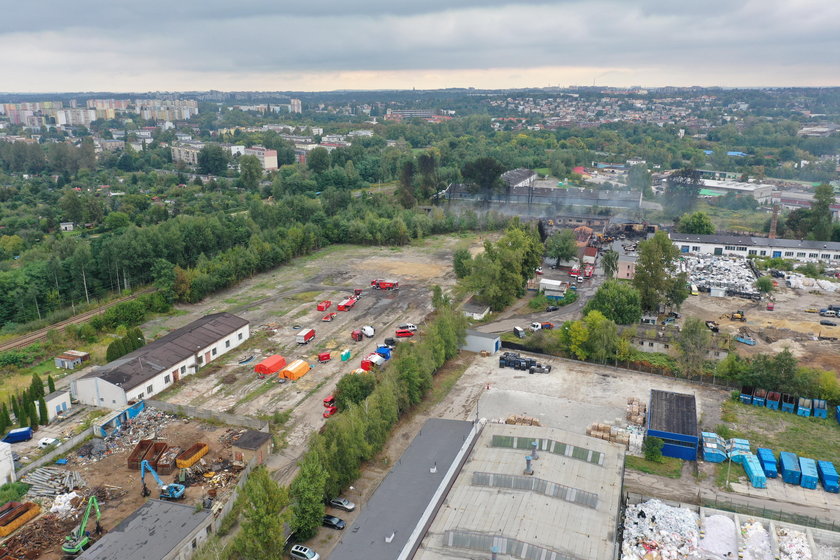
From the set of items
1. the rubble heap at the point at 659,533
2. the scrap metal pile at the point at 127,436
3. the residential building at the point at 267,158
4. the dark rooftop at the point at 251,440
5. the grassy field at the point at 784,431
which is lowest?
the grassy field at the point at 784,431

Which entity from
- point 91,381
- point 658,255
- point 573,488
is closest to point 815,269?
point 658,255

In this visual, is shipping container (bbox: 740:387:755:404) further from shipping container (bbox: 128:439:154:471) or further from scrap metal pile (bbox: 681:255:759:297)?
shipping container (bbox: 128:439:154:471)

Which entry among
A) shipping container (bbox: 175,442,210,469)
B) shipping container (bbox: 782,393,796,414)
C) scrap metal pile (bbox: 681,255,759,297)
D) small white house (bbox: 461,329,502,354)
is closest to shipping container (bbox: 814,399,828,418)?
shipping container (bbox: 782,393,796,414)

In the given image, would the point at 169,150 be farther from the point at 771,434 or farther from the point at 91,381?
the point at 771,434

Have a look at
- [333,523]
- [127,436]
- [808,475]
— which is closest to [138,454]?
[127,436]

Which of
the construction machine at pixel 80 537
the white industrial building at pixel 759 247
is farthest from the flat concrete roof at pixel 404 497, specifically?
the white industrial building at pixel 759 247

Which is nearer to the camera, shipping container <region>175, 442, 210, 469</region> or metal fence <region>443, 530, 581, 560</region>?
metal fence <region>443, 530, 581, 560</region>

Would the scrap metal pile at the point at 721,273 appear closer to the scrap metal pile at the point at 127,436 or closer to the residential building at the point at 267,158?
the scrap metal pile at the point at 127,436
